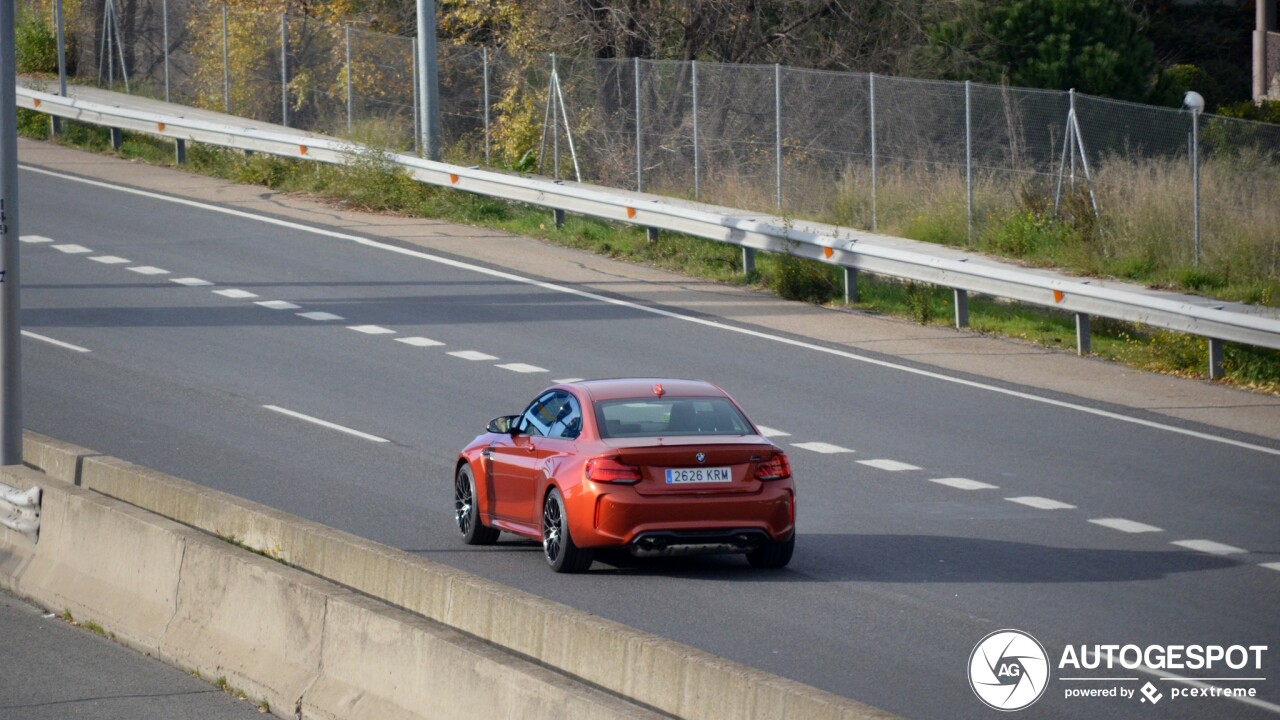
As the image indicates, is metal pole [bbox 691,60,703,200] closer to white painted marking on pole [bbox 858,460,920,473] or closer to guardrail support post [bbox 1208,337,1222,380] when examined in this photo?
guardrail support post [bbox 1208,337,1222,380]

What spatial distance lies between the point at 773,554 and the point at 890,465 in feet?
Result: 12.6

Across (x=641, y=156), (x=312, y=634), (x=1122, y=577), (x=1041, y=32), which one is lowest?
(x=1122, y=577)

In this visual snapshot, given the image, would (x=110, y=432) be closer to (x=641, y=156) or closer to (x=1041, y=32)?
(x=641, y=156)

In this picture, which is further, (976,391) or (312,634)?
(976,391)

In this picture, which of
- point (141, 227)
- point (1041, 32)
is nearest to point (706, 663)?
point (141, 227)

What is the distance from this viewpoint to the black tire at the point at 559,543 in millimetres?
11852

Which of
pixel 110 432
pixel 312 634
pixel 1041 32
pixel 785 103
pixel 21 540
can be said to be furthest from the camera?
pixel 1041 32

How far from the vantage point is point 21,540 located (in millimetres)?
10875

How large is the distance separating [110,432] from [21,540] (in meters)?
5.47

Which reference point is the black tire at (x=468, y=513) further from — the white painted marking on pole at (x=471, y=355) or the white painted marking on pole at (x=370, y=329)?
the white painted marking on pole at (x=370, y=329)

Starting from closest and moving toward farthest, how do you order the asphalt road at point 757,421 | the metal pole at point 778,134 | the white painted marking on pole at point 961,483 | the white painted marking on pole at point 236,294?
the asphalt road at point 757,421 < the white painted marking on pole at point 961,483 < the white painted marking on pole at point 236,294 < the metal pole at point 778,134

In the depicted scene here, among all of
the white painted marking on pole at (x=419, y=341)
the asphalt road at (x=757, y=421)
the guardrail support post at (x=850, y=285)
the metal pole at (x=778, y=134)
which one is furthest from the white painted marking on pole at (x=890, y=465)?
the metal pole at (x=778, y=134)

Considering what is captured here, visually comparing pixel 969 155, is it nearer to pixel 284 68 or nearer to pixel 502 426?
pixel 502 426

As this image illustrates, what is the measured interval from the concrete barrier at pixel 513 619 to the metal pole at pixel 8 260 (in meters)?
1.09
